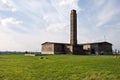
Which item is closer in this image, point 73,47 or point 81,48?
point 73,47

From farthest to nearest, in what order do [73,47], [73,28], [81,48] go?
[81,48] → [73,28] → [73,47]

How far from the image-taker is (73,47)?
99.8 metres

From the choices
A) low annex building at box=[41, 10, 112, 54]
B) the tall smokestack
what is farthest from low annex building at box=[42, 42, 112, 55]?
the tall smokestack

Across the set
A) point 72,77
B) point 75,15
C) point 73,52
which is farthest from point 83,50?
point 72,77

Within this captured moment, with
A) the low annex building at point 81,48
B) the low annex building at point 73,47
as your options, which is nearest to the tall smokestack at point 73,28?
the low annex building at point 73,47

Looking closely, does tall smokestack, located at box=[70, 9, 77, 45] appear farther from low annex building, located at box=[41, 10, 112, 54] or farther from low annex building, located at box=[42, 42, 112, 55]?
low annex building, located at box=[42, 42, 112, 55]

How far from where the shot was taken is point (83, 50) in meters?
105

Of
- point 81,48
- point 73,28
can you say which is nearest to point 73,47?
point 81,48

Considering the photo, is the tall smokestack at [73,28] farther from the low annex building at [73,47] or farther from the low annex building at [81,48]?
the low annex building at [81,48]

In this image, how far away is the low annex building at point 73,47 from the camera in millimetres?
99750

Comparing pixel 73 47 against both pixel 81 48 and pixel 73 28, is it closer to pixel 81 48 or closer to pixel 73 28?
pixel 81 48

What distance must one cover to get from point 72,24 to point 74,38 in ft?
21.5

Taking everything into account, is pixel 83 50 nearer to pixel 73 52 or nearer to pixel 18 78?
pixel 73 52

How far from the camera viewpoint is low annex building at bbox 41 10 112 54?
99.8m
